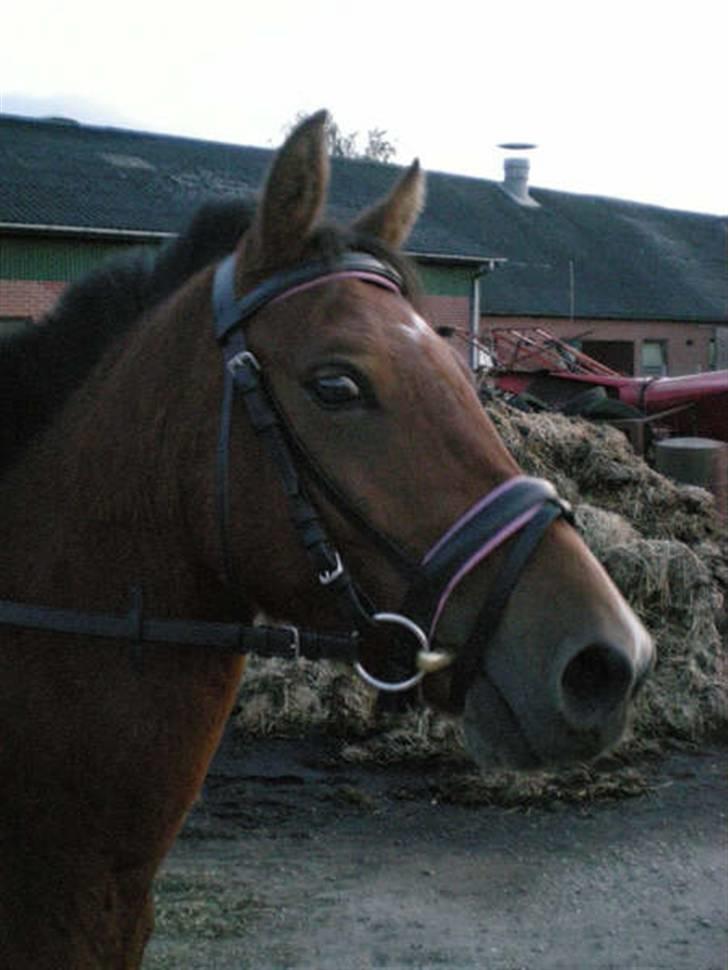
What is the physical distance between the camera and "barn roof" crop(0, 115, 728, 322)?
887 inches

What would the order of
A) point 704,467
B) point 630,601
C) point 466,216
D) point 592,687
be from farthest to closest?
point 466,216 < point 704,467 < point 630,601 < point 592,687

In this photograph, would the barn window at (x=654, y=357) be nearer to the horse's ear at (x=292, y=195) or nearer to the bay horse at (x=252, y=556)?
the bay horse at (x=252, y=556)

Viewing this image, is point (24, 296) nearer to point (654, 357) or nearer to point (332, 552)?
point (332, 552)

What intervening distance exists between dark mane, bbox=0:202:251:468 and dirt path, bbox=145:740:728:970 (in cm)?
291

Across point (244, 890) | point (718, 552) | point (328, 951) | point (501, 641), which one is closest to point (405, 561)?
point (501, 641)

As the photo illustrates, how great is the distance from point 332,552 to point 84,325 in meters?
0.89

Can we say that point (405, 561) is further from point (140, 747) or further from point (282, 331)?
point (140, 747)

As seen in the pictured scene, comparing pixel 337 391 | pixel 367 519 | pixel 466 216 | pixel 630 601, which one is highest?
pixel 466 216

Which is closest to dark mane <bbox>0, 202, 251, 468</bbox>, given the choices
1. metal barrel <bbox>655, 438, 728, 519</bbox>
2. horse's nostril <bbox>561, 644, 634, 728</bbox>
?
horse's nostril <bbox>561, 644, 634, 728</bbox>

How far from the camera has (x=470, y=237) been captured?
3238 cm

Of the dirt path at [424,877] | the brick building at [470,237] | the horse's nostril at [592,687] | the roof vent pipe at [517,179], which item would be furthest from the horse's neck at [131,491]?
the roof vent pipe at [517,179]

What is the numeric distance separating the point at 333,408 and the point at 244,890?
393 cm

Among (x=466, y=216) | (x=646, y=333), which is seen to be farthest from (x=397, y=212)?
(x=646, y=333)

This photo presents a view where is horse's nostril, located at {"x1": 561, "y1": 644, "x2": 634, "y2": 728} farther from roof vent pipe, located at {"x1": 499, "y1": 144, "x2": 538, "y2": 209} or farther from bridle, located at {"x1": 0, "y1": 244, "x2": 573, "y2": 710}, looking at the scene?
roof vent pipe, located at {"x1": 499, "y1": 144, "x2": 538, "y2": 209}
